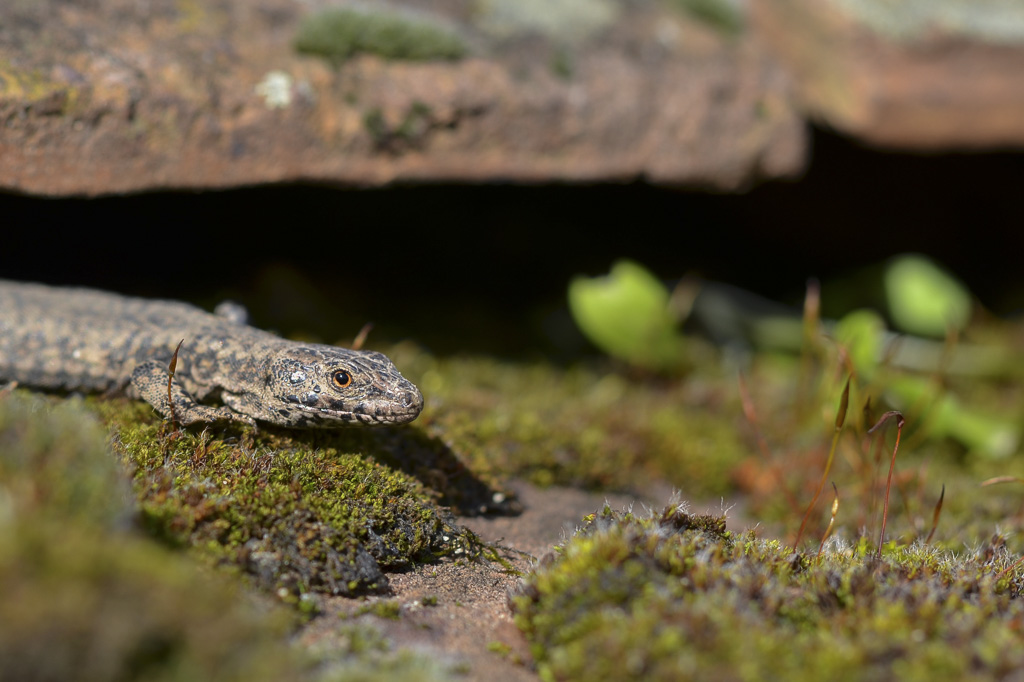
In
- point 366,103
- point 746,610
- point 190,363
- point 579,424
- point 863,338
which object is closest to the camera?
point 746,610

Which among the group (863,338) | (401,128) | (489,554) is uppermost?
(401,128)

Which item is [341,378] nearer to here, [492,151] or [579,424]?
[579,424]

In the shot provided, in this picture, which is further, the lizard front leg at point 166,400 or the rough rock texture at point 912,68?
the rough rock texture at point 912,68

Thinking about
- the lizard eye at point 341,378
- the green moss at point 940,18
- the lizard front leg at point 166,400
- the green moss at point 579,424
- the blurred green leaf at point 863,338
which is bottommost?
the green moss at point 579,424

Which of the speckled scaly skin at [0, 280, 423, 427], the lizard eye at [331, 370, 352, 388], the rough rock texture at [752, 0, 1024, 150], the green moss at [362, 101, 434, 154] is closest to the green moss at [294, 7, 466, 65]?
the green moss at [362, 101, 434, 154]

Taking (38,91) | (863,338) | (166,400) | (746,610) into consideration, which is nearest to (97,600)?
(166,400)

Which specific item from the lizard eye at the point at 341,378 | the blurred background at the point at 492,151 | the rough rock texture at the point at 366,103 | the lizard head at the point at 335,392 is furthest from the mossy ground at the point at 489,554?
the blurred background at the point at 492,151

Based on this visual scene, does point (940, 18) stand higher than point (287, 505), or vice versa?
point (940, 18)

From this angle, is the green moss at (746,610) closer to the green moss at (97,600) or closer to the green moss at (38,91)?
the green moss at (97,600)
